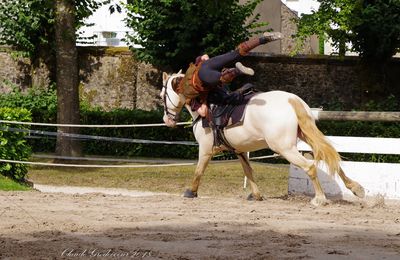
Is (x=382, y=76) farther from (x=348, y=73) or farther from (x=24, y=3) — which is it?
(x=24, y=3)

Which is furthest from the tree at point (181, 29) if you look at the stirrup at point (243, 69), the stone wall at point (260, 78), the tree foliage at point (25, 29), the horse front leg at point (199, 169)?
the stirrup at point (243, 69)

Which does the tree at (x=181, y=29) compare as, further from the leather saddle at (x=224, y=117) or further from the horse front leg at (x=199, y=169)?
the leather saddle at (x=224, y=117)

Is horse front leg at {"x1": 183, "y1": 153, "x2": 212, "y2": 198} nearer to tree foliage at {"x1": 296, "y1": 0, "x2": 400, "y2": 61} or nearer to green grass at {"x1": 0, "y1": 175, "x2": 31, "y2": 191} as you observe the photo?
green grass at {"x1": 0, "y1": 175, "x2": 31, "y2": 191}

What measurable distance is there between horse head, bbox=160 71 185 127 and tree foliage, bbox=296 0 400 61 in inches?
428

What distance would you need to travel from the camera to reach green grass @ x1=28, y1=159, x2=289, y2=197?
17659 millimetres

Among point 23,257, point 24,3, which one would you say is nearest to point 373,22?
point 24,3

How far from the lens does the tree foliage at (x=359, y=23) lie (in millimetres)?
23797

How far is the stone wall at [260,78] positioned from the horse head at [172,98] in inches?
508

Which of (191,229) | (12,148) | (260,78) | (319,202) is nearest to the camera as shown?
(191,229)

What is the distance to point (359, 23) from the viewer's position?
2384 centimetres

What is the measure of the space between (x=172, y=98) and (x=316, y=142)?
257 cm

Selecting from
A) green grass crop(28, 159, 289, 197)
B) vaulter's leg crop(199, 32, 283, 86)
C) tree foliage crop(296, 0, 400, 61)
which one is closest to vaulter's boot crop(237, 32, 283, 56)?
vaulter's leg crop(199, 32, 283, 86)

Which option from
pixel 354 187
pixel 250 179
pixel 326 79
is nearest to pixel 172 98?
pixel 250 179

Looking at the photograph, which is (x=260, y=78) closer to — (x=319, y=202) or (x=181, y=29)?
(x=181, y=29)
